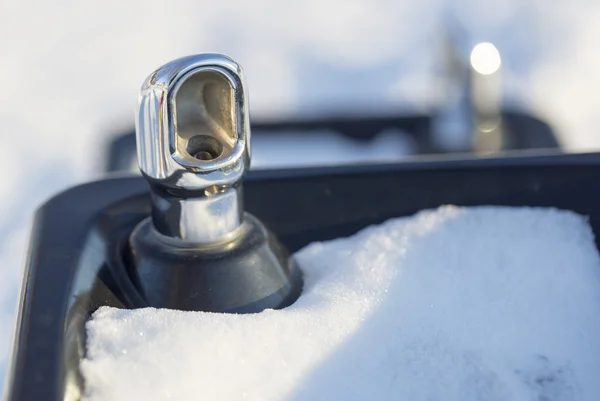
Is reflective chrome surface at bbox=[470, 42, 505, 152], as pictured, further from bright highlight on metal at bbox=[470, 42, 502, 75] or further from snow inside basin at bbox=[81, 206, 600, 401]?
snow inside basin at bbox=[81, 206, 600, 401]

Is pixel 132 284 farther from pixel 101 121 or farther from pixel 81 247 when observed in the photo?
pixel 101 121

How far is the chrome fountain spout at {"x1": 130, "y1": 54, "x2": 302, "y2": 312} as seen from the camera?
16.9 inches

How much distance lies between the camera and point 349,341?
446 mm

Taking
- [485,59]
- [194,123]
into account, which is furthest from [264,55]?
[194,123]

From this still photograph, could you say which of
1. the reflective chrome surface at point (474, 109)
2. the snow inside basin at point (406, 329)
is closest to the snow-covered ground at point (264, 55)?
the reflective chrome surface at point (474, 109)

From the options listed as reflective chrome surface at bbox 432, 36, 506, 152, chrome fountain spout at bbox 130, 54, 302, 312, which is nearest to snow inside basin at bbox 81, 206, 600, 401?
chrome fountain spout at bbox 130, 54, 302, 312

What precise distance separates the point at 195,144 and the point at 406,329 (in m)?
0.15

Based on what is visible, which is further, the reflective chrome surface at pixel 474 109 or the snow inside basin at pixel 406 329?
the reflective chrome surface at pixel 474 109

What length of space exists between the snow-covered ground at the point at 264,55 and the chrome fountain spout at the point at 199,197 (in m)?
1.19

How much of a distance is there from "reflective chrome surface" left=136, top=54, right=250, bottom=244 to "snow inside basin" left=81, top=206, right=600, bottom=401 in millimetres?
55

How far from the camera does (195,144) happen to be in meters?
0.46

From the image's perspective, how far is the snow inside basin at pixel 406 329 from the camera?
1.35 feet

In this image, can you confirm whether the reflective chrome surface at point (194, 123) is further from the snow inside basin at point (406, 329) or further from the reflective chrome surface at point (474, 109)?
the reflective chrome surface at point (474, 109)

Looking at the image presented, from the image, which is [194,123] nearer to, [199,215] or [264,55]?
[199,215]
